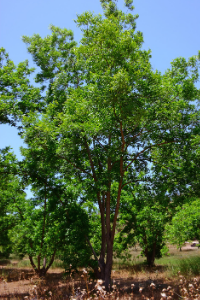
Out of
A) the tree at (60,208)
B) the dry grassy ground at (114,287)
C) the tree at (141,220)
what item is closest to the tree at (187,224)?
the dry grassy ground at (114,287)

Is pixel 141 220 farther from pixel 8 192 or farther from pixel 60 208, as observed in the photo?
pixel 8 192

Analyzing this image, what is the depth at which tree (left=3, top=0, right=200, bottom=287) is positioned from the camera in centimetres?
1031

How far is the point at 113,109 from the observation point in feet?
35.3

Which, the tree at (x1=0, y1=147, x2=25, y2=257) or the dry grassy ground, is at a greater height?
the tree at (x1=0, y1=147, x2=25, y2=257)

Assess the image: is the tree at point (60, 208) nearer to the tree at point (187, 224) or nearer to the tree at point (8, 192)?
the tree at point (8, 192)

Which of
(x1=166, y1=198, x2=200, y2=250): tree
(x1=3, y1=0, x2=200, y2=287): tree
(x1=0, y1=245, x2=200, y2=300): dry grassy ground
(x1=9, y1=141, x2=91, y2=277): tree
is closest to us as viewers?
(x1=0, y1=245, x2=200, y2=300): dry grassy ground

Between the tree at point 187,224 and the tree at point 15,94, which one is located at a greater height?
the tree at point 15,94

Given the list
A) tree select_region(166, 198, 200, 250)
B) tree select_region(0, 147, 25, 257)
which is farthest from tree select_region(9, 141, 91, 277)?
tree select_region(166, 198, 200, 250)

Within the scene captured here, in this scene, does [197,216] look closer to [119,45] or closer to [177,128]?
[177,128]

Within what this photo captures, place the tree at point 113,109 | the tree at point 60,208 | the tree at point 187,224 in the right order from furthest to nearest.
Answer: the tree at point 187,224
the tree at point 60,208
the tree at point 113,109

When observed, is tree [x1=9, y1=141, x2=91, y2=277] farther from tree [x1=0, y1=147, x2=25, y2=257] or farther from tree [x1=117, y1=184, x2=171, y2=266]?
tree [x1=117, y1=184, x2=171, y2=266]

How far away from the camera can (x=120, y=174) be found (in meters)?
11.7

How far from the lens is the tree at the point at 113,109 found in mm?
10312

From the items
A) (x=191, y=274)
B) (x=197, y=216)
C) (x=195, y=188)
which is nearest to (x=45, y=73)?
(x=195, y=188)
